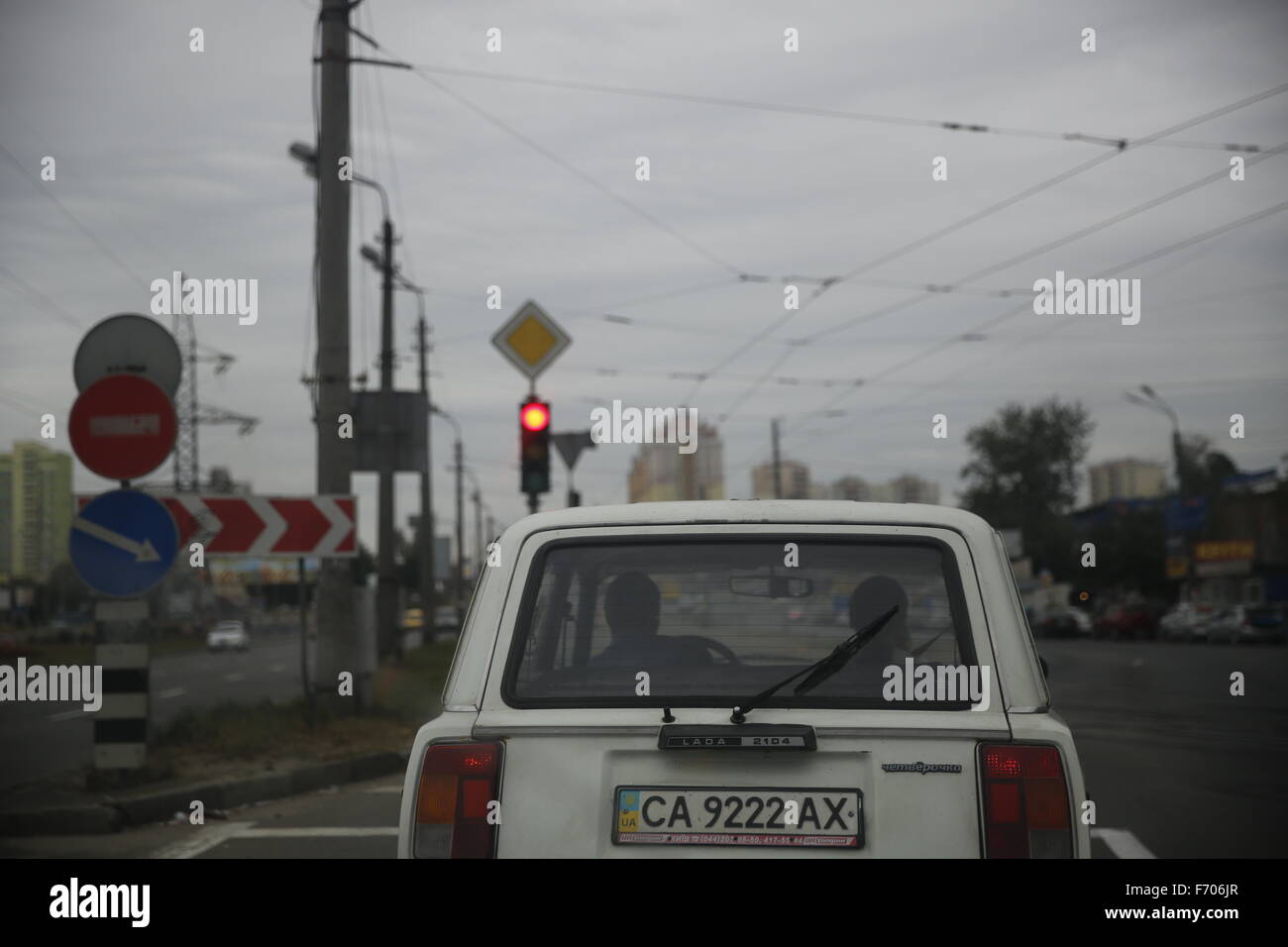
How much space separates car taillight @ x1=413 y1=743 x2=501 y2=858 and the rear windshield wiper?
550 millimetres

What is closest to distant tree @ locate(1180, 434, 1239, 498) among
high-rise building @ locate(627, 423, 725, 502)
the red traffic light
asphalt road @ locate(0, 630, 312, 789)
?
high-rise building @ locate(627, 423, 725, 502)

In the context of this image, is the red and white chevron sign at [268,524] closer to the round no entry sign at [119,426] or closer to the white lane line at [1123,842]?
the round no entry sign at [119,426]

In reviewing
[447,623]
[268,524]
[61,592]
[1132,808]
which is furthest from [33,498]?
[61,592]

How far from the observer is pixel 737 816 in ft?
9.75

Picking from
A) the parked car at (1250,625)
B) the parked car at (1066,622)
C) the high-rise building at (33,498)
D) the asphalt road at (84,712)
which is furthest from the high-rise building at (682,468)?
the parked car at (1066,622)

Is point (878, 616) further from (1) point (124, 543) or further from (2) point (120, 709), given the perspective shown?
(2) point (120, 709)

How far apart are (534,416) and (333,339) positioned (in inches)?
88.0

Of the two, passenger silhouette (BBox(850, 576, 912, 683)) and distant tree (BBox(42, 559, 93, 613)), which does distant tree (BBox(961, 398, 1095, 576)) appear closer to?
distant tree (BBox(42, 559, 93, 613))

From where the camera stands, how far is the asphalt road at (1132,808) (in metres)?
7.66

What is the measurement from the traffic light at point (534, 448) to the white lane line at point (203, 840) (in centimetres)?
595

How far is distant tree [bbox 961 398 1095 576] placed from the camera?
10431cm

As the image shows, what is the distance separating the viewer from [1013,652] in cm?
310
